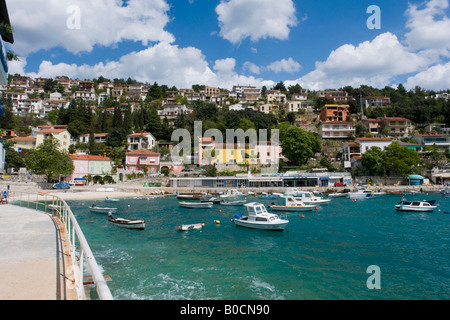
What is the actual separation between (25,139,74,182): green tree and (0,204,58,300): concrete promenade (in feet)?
133

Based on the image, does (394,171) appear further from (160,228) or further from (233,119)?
(160,228)

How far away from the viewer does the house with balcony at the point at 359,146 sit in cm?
6140

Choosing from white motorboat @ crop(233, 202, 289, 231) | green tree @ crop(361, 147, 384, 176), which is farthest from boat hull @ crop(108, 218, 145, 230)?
green tree @ crop(361, 147, 384, 176)

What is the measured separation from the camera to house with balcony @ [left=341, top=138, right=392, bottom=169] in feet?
201

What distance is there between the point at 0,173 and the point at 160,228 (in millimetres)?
43719

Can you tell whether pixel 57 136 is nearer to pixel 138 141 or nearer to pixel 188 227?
pixel 138 141

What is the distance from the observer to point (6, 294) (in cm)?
523

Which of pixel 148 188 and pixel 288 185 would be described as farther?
pixel 288 185

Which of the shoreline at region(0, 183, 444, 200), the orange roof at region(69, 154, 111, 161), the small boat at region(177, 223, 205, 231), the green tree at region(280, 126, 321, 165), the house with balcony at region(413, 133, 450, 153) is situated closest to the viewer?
the small boat at region(177, 223, 205, 231)

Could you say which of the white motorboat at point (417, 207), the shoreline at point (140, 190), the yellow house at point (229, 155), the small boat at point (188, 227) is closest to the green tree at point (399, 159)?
the shoreline at point (140, 190)

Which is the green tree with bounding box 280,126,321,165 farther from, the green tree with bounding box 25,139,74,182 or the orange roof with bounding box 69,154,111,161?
the green tree with bounding box 25,139,74,182

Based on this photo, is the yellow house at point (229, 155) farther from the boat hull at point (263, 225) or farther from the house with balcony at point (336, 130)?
the boat hull at point (263, 225)

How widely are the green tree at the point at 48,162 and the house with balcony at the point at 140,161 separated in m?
12.6
